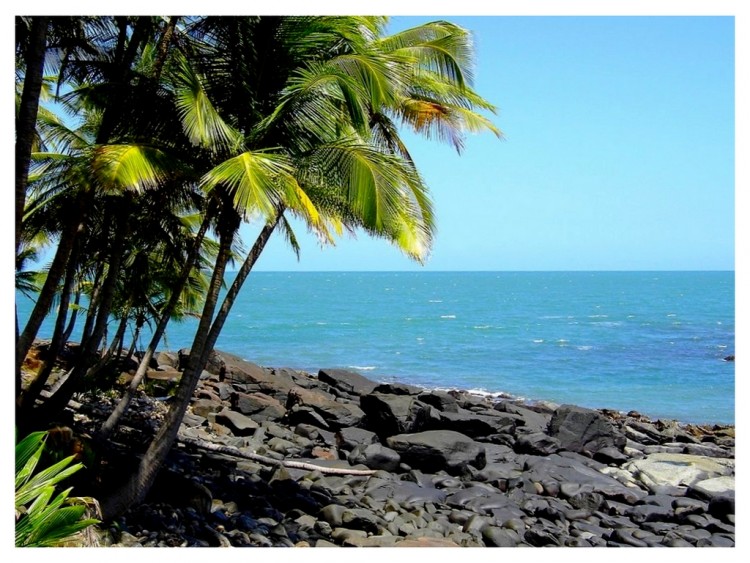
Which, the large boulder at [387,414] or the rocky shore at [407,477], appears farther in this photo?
the large boulder at [387,414]

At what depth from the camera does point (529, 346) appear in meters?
42.1

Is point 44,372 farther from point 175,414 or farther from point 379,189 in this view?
point 379,189

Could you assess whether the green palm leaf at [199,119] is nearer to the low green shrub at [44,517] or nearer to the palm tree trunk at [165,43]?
the palm tree trunk at [165,43]

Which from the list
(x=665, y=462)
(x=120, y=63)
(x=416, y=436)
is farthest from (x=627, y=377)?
(x=120, y=63)

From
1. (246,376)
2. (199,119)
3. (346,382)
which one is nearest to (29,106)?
(199,119)

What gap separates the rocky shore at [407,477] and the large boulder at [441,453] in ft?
0.08

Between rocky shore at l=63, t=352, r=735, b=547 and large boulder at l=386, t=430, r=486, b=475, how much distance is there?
0.02 m

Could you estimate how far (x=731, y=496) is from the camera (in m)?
10.5

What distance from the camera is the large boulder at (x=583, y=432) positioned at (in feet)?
47.1

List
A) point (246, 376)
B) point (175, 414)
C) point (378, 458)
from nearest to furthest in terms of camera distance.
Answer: point (175, 414) < point (378, 458) < point (246, 376)

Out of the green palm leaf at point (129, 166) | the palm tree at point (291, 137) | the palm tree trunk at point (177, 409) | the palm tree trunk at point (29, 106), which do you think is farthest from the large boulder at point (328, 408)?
the palm tree trunk at point (29, 106)

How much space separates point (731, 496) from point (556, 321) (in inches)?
1894

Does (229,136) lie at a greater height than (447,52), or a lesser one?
lesser

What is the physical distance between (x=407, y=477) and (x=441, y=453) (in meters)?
0.91
